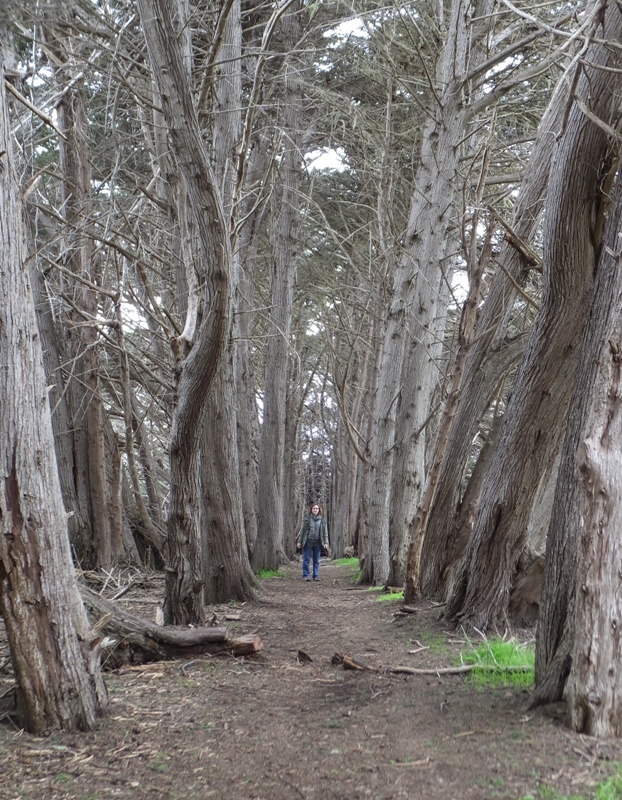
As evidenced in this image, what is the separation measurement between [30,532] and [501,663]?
Answer: 10.5ft

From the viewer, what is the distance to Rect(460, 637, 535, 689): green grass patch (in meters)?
4.59

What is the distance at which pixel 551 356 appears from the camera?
530 cm

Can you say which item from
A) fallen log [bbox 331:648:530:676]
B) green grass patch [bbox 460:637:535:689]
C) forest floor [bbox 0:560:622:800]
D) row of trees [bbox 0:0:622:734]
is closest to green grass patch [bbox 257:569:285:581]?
row of trees [bbox 0:0:622:734]

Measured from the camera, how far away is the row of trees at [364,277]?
12.6 feet

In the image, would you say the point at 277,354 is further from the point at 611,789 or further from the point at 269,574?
the point at 611,789

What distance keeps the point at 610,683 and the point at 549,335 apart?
102 inches

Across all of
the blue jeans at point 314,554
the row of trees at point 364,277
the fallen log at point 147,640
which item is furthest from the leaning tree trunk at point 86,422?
the blue jeans at point 314,554

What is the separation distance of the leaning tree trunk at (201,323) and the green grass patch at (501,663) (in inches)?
97.7

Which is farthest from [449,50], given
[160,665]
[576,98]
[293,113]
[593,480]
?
[160,665]

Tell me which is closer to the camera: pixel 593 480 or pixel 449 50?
pixel 593 480

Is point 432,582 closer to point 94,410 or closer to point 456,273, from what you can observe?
point 94,410

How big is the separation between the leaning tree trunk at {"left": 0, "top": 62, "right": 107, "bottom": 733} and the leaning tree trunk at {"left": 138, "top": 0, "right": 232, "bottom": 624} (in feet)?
4.52

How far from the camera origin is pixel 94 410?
30.7ft

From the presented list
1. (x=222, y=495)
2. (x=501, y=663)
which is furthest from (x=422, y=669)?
(x=222, y=495)
